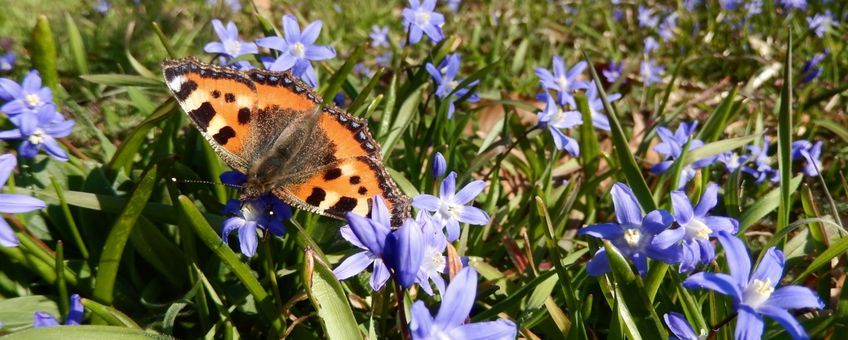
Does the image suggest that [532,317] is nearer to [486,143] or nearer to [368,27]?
[486,143]

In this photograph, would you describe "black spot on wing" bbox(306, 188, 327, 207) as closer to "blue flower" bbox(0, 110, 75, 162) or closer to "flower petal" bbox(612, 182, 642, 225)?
"flower petal" bbox(612, 182, 642, 225)

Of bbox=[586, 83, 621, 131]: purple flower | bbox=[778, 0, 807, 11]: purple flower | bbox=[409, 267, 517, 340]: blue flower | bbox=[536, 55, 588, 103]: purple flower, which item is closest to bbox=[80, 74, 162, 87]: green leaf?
bbox=[536, 55, 588, 103]: purple flower

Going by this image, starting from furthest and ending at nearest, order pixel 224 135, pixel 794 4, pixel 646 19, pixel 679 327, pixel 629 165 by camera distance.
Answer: pixel 646 19, pixel 794 4, pixel 224 135, pixel 629 165, pixel 679 327

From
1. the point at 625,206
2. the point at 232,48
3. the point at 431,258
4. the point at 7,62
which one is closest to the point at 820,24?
the point at 625,206

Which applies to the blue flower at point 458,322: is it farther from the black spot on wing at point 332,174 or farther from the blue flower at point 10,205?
the blue flower at point 10,205

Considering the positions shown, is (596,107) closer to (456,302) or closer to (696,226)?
(696,226)

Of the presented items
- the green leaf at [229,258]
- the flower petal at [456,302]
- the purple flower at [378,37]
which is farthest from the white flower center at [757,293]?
the purple flower at [378,37]

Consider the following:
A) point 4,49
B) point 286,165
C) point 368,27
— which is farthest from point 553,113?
point 4,49
